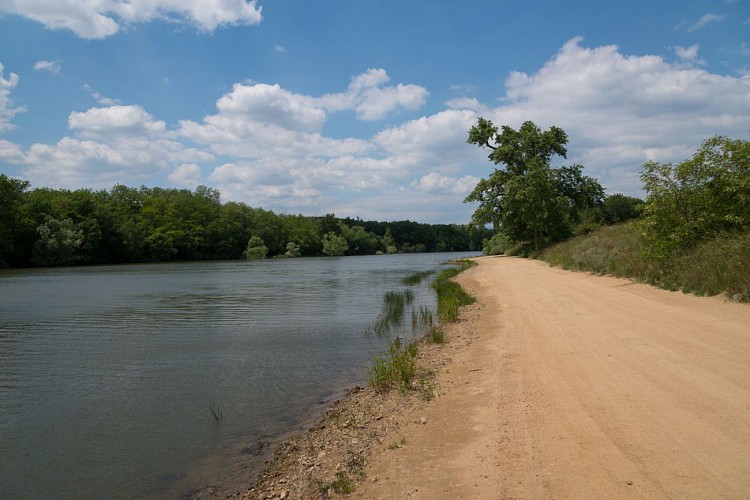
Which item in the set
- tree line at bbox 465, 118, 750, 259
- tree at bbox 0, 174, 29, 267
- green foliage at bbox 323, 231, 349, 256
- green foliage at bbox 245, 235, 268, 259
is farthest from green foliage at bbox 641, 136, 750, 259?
green foliage at bbox 323, 231, 349, 256

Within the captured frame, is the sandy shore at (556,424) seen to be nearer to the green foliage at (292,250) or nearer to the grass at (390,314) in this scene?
the grass at (390,314)

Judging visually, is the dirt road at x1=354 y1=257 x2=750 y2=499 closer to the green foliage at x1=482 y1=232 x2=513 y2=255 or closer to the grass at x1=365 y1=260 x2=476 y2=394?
the grass at x1=365 y1=260 x2=476 y2=394

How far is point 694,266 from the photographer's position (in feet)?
47.0

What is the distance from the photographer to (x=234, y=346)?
13797mm

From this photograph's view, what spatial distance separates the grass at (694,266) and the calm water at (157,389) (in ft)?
29.5

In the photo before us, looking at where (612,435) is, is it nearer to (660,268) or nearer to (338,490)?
(338,490)

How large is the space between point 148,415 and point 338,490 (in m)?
4.78

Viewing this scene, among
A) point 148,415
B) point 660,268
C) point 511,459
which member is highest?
point 660,268

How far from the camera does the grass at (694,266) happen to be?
1223 centimetres

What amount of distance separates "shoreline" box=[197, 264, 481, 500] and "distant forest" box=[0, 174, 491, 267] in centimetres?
4073

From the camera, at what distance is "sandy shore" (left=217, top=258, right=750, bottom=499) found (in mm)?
4461

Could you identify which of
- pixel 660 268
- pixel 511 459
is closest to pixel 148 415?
pixel 511 459

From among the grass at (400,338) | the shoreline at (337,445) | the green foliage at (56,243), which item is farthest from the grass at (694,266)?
the green foliage at (56,243)

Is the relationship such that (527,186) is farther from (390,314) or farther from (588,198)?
(390,314)
